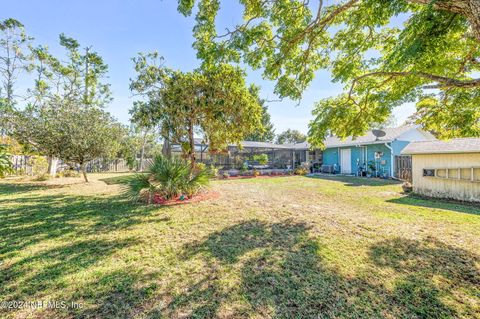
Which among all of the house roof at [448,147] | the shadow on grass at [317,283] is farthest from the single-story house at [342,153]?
the shadow on grass at [317,283]

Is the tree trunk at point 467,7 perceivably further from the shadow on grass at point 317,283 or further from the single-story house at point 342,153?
the single-story house at point 342,153

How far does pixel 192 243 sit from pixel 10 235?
403cm

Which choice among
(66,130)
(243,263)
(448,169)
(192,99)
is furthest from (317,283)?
(66,130)

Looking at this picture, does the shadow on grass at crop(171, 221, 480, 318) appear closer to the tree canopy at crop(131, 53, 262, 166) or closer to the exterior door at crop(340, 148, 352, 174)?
the tree canopy at crop(131, 53, 262, 166)

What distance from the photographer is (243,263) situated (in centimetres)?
331

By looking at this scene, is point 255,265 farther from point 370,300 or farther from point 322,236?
point 322,236

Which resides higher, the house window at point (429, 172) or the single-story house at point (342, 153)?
the single-story house at point (342, 153)

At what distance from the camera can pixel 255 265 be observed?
10.7 feet

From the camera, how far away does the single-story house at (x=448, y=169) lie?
295 inches

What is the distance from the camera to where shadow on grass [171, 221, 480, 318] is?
7.57ft

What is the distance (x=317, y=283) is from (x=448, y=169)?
365 inches

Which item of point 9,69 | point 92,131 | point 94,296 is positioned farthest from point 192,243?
point 9,69

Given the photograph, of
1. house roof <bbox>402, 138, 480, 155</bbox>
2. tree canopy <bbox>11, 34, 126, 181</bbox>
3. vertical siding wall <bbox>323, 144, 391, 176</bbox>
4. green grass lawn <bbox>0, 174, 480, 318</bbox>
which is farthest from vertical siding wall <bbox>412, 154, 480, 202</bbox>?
tree canopy <bbox>11, 34, 126, 181</bbox>

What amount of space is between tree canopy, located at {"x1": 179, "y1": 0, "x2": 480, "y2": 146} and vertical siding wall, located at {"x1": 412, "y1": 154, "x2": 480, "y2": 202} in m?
2.10
